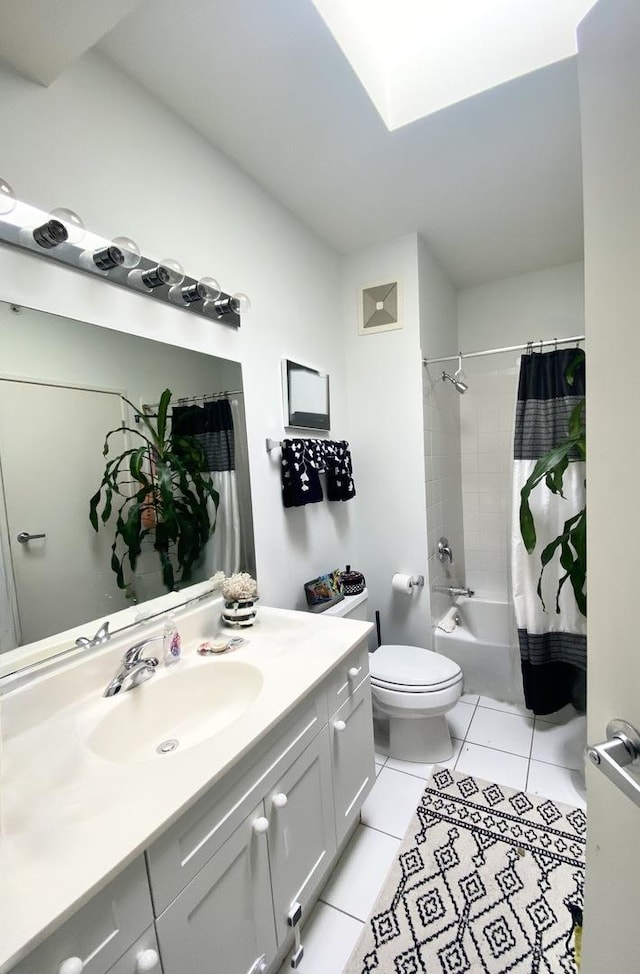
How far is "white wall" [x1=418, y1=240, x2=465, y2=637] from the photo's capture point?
2.32 metres

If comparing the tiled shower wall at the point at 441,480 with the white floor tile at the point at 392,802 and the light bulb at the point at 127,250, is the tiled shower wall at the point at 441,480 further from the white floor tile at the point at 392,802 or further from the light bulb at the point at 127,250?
the light bulb at the point at 127,250

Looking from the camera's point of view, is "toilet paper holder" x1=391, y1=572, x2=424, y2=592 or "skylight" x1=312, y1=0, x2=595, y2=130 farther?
"toilet paper holder" x1=391, y1=572, x2=424, y2=592

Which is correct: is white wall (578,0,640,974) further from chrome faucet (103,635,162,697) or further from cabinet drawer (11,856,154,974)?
chrome faucet (103,635,162,697)

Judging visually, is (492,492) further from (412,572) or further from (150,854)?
(150,854)

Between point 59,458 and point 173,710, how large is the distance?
2.60 feet

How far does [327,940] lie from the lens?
119 centimetres

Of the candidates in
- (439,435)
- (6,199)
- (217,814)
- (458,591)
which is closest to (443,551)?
(458,591)

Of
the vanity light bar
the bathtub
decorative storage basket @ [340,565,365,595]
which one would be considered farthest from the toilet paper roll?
the vanity light bar

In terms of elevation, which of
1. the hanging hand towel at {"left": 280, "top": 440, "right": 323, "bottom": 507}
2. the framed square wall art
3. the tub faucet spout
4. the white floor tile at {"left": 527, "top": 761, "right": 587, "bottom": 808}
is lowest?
the white floor tile at {"left": 527, "top": 761, "right": 587, "bottom": 808}

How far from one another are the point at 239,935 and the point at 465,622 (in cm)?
216

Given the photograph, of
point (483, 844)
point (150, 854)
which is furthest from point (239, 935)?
point (483, 844)

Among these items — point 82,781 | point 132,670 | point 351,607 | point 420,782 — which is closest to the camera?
point 82,781

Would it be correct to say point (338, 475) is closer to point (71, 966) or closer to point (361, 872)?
point (361, 872)

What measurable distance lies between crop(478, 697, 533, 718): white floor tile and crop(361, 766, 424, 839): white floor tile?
0.73 meters
